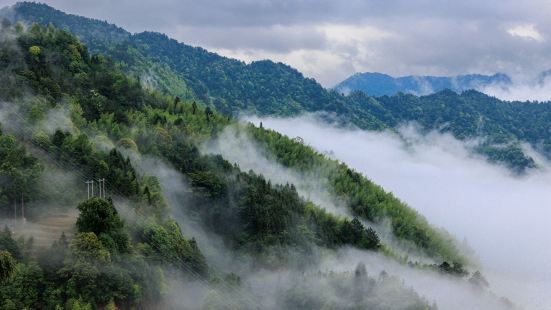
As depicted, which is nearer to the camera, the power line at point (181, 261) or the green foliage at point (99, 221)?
the green foliage at point (99, 221)

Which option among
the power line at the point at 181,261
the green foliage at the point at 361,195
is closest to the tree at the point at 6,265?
the power line at the point at 181,261

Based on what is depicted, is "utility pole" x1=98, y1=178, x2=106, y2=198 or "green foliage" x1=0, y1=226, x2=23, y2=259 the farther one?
"utility pole" x1=98, y1=178, x2=106, y2=198

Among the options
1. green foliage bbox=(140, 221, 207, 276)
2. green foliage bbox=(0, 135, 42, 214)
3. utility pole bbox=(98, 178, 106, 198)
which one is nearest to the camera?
green foliage bbox=(0, 135, 42, 214)

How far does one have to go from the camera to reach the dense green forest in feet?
183

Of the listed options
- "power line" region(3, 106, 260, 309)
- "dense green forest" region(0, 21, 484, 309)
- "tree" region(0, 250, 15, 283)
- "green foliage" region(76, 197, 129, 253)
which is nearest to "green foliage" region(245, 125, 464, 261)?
"dense green forest" region(0, 21, 484, 309)

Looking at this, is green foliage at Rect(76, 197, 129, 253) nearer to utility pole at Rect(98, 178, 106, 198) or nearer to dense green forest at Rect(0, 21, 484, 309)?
dense green forest at Rect(0, 21, 484, 309)

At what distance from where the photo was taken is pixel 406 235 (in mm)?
133750

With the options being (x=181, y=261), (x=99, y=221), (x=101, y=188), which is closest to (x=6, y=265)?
(x=99, y=221)

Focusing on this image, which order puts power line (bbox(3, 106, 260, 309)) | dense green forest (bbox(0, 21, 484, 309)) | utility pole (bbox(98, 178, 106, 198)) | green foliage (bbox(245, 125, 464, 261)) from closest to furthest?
dense green forest (bbox(0, 21, 484, 309)) → power line (bbox(3, 106, 260, 309)) → utility pole (bbox(98, 178, 106, 198)) → green foliage (bbox(245, 125, 464, 261))

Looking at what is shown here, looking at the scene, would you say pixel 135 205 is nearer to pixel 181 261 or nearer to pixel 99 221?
pixel 181 261

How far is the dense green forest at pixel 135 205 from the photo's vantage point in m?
55.8

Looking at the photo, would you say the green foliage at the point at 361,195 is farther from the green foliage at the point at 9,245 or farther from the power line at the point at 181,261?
the green foliage at the point at 9,245

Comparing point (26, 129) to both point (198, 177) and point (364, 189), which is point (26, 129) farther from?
point (364, 189)

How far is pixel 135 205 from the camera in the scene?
246ft
